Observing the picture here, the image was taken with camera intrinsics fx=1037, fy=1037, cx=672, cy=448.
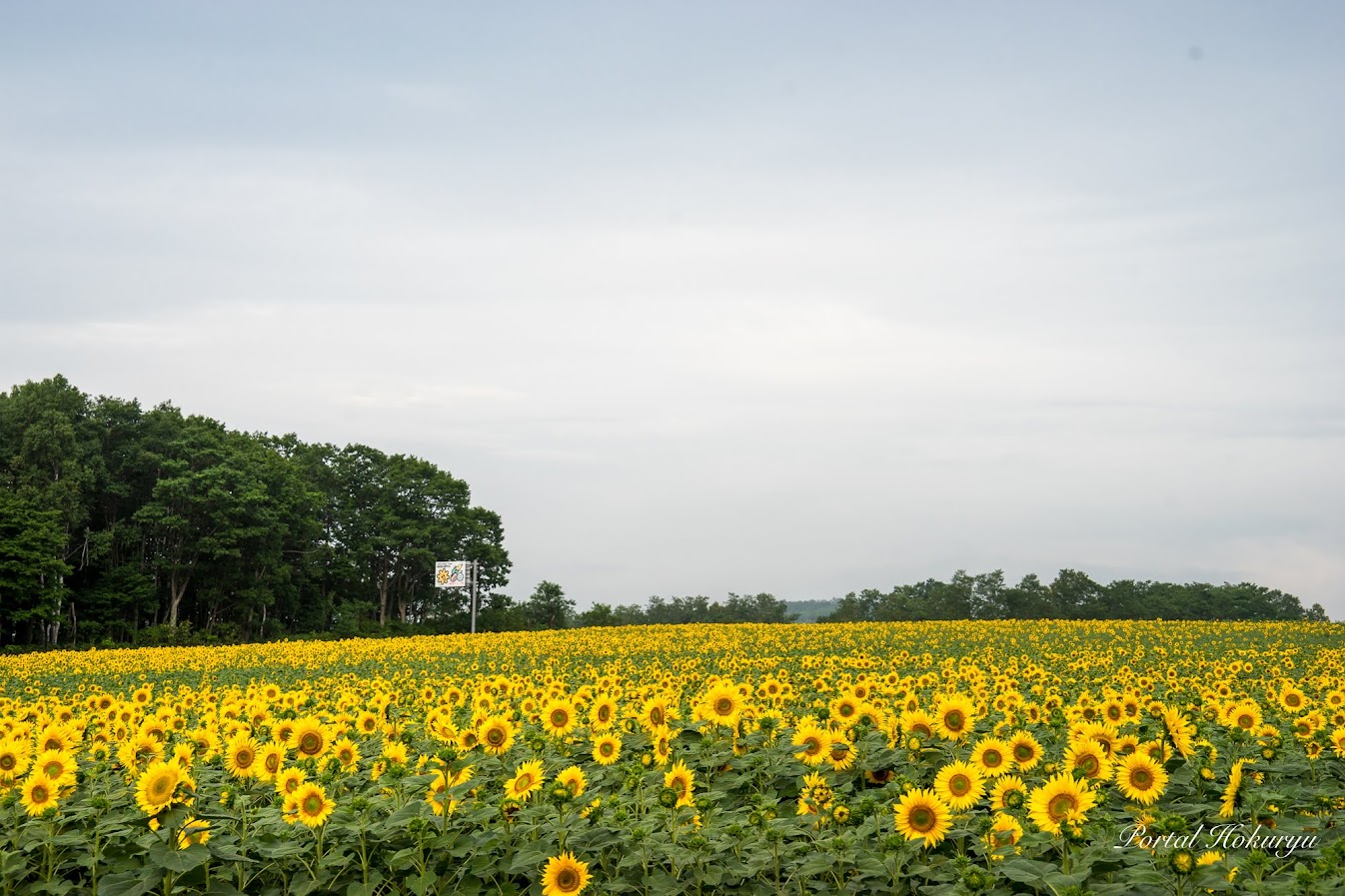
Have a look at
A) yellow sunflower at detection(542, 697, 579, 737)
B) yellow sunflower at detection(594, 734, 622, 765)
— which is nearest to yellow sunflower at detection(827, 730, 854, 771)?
yellow sunflower at detection(594, 734, 622, 765)

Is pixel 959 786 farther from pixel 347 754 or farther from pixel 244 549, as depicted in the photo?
pixel 244 549

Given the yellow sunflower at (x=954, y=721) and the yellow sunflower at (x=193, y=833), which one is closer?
the yellow sunflower at (x=193, y=833)

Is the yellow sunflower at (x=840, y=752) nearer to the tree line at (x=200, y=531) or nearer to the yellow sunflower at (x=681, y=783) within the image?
the yellow sunflower at (x=681, y=783)

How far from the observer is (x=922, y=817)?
4895 millimetres

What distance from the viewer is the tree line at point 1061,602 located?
6738 cm

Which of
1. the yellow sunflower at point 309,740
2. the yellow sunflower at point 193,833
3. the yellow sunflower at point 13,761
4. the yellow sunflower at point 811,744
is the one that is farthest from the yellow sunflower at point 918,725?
the yellow sunflower at point 13,761

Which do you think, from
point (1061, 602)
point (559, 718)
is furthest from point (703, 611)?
point (559, 718)

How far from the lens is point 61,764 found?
19.3ft

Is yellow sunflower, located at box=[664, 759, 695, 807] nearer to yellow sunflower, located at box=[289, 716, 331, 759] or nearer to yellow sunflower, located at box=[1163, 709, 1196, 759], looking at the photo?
yellow sunflower, located at box=[289, 716, 331, 759]

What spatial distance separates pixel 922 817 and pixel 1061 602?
72.1 m

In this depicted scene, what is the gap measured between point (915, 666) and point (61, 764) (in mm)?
14618

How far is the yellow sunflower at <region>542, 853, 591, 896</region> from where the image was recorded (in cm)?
474

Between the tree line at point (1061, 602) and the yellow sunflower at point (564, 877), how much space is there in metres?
60.0

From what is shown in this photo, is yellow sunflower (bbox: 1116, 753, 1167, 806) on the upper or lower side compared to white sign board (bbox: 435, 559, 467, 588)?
lower
